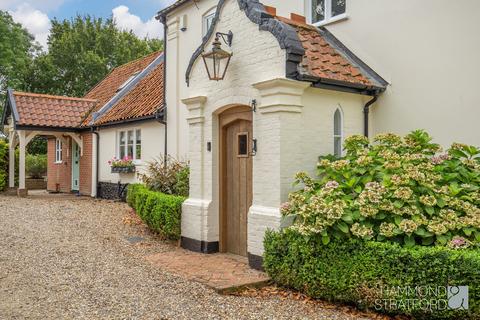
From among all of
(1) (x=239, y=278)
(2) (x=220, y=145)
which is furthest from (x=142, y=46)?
(1) (x=239, y=278)

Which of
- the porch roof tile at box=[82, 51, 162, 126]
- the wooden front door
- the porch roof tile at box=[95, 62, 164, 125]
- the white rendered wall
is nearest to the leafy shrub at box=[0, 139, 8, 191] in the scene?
the porch roof tile at box=[82, 51, 162, 126]

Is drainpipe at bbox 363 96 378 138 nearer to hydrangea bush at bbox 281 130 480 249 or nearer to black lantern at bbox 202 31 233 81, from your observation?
hydrangea bush at bbox 281 130 480 249

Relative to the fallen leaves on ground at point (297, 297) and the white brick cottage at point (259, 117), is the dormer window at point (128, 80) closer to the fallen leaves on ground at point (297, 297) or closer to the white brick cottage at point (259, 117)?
the white brick cottage at point (259, 117)

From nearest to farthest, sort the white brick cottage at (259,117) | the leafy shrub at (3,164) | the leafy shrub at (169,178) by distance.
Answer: the white brick cottage at (259,117) < the leafy shrub at (169,178) < the leafy shrub at (3,164)

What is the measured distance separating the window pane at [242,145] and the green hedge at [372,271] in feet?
6.51

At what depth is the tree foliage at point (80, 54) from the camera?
1267 inches

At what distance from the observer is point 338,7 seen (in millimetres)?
8641

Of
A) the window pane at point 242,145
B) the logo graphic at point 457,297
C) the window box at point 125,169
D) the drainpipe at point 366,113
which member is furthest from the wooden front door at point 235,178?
the window box at point 125,169

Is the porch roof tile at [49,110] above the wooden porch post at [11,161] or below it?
above

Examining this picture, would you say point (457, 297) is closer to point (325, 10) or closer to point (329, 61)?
point (329, 61)

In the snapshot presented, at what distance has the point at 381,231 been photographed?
5090mm

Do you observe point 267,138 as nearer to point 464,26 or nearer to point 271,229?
point 271,229

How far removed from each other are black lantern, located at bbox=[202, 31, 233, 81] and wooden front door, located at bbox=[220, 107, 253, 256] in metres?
0.69

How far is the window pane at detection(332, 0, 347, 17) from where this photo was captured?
8516 mm
